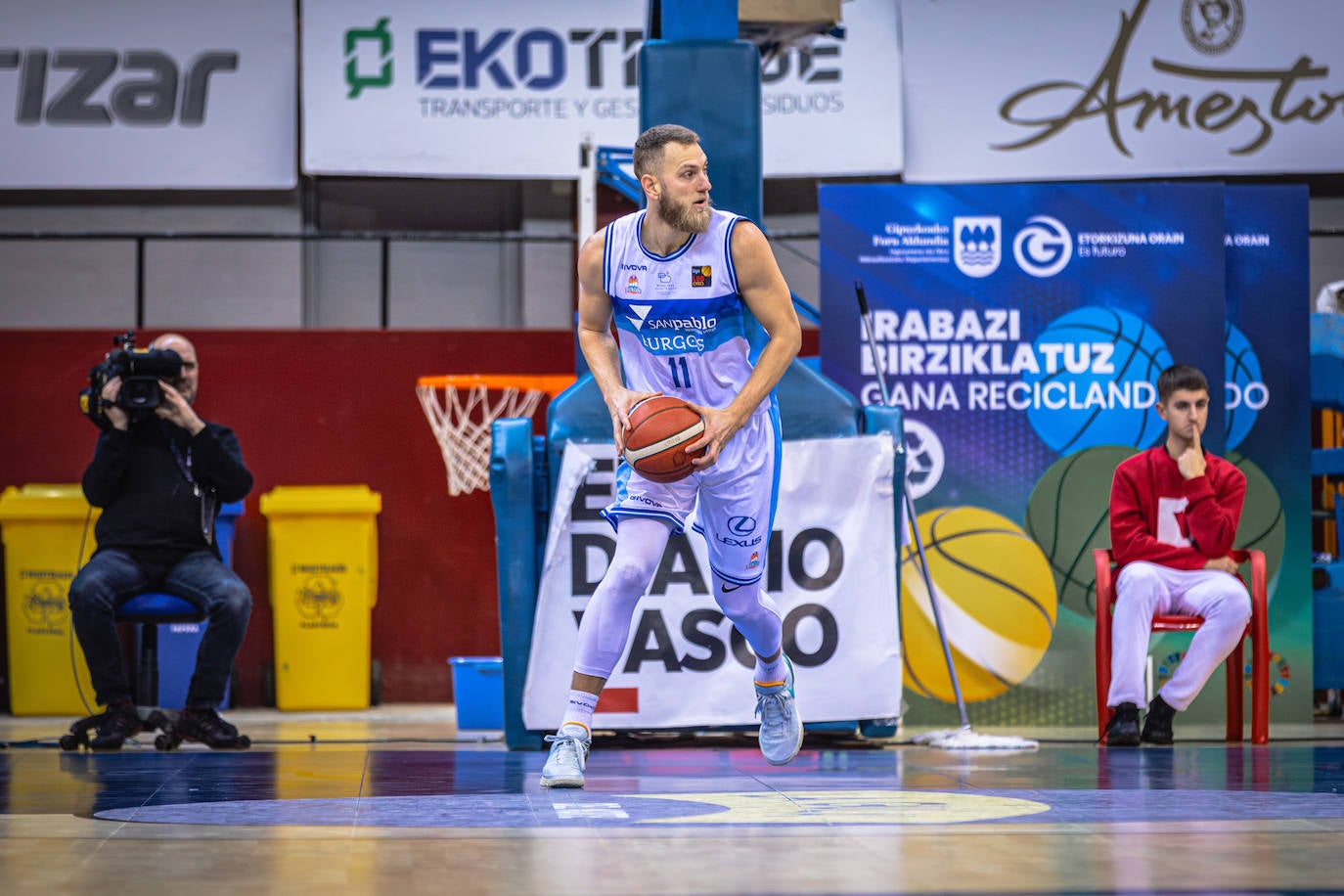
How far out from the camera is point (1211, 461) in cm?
652

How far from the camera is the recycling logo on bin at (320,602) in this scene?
8.90 meters

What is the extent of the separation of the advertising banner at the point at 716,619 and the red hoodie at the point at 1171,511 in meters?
1.14

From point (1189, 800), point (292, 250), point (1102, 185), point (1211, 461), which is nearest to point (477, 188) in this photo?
point (292, 250)

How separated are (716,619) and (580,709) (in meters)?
1.60

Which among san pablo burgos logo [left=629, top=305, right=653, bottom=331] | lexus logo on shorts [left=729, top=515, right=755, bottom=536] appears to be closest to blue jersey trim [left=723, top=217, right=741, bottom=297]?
san pablo burgos logo [left=629, top=305, right=653, bottom=331]

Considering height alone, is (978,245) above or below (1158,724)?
above

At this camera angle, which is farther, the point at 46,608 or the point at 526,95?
the point at 526,95

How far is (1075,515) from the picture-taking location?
276 inches

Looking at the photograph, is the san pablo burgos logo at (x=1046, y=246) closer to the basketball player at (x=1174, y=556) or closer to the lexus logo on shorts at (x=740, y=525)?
the basketball player at (x=1174, y=556)

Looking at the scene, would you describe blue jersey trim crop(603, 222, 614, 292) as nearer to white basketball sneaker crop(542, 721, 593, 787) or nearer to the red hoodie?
white basketball sneaker crop(542, 721, 593, 787)

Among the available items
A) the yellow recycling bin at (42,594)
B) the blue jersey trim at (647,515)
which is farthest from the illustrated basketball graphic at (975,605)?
the yellow recycling bin at (42,594)

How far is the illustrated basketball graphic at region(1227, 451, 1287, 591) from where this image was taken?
7.09 meters

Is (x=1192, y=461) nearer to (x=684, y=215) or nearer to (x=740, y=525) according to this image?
(x=740, y=525)

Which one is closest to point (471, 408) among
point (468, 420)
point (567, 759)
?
point (468, 420)
